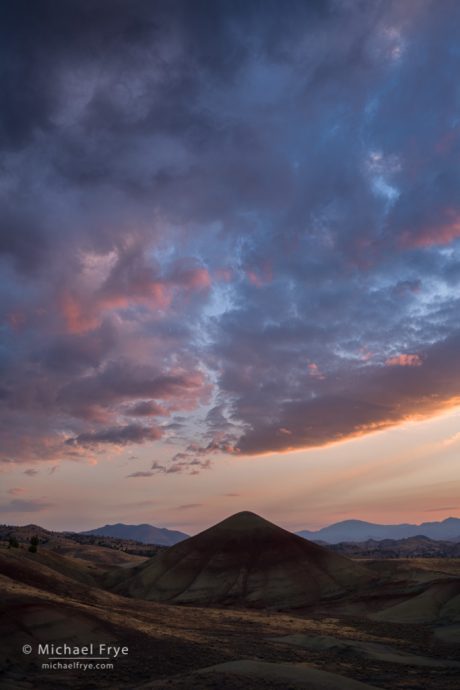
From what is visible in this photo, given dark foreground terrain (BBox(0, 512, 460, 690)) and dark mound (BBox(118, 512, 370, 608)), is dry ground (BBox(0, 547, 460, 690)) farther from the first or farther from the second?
dark mound (BBox(118, 512, 370, 608))

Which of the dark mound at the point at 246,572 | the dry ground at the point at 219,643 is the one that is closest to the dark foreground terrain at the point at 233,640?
the dry ground at the point at 219,643

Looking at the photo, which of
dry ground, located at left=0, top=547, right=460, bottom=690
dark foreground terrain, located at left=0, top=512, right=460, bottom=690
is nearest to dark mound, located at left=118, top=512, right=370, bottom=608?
dark foreground terrain, located at left=0, top=512, right=460, bottom=690

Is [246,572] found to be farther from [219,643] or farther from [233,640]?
[219,643]

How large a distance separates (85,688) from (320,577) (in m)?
69.2

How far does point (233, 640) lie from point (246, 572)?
171ft

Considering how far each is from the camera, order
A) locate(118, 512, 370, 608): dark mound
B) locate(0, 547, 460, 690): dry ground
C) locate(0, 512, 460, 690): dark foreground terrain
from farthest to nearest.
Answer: locate(118, 512, 370, 608): dark mound → locate(0, 512, 460, 690): dark foreground terrain → locate(0, 547, 460, 690): dry ground

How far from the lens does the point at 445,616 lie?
51469 millimetres

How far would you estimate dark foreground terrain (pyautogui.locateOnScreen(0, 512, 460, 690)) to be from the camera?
23.7m

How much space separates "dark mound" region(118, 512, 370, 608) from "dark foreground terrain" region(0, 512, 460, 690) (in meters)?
11.7

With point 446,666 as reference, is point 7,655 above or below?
above

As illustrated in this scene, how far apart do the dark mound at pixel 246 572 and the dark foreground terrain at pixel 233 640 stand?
38.4 ft

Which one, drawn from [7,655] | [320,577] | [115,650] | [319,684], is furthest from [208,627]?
[320,577]

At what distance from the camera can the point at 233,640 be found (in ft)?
131

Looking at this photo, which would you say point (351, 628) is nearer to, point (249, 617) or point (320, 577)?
point (249, 617)
